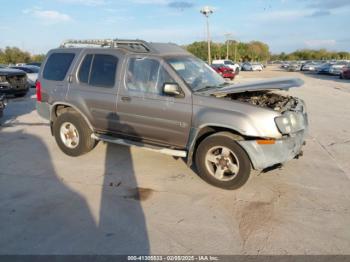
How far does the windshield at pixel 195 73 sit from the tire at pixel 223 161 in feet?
2.94

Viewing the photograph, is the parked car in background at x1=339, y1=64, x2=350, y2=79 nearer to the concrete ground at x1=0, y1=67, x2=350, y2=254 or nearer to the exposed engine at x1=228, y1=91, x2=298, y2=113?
the concrete ground at x1=0, y1=67, x2=350, y2=254

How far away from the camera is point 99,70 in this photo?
18.5ft

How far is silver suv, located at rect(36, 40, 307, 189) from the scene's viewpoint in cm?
437

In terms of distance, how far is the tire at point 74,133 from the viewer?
5887mm

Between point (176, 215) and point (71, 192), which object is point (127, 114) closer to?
point (71, 192)

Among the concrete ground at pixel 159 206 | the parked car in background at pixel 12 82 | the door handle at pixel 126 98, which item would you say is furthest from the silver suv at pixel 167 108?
the parked car in background at pixel 12 82

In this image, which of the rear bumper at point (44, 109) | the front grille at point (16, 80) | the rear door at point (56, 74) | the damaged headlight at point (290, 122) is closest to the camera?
the damaged headlight at point (290, 122)

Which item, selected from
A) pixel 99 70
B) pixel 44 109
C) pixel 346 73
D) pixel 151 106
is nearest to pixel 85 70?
pixel 99 70

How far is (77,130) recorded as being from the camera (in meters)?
5.95

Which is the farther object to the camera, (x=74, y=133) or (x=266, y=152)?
(x=74, y=133)

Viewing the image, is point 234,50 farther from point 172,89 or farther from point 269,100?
point 172,89

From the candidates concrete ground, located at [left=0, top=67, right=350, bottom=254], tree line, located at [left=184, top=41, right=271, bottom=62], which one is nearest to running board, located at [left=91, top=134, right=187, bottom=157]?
concrete ground, located at [left=0, top=67, right=350, bottom=254]

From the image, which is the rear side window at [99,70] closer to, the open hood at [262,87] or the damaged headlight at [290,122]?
the open hood at [262,87]

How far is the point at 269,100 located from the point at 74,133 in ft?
11.8
